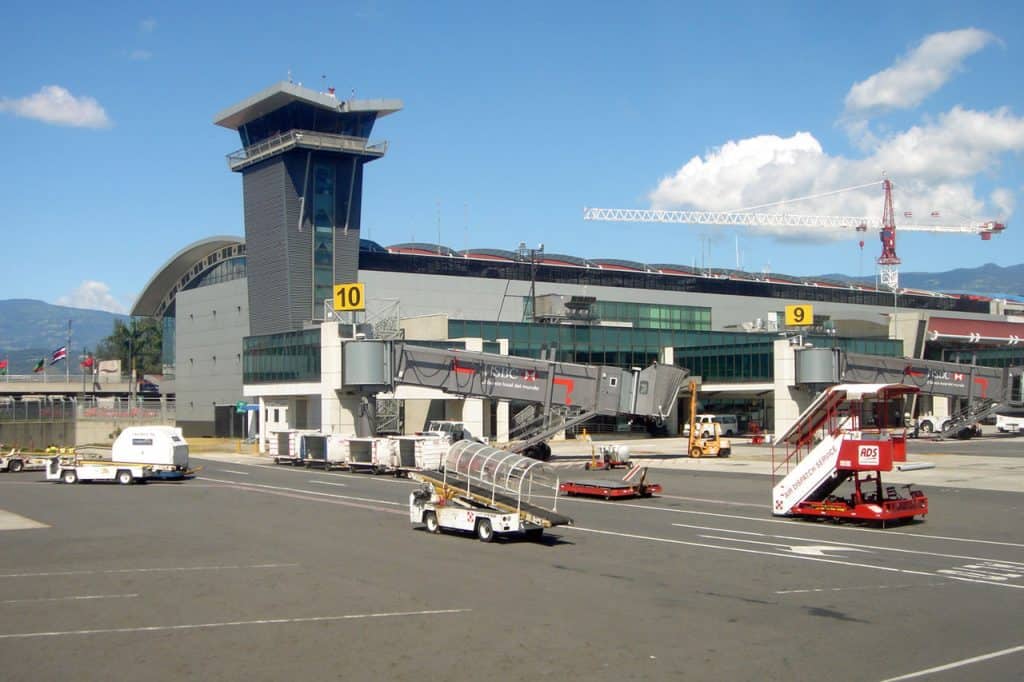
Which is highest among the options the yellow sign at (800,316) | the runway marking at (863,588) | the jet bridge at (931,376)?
the yellow sign at (800,316)

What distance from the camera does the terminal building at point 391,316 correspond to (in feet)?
272

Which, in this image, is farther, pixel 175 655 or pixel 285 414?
pixel 285 414

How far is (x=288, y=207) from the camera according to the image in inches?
3718

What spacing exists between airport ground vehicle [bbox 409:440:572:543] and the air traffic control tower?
222 ft

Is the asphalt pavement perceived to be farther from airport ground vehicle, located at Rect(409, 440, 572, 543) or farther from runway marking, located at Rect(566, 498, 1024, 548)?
airport ground vehicle, located at Rect(409, 440, 572, 543)

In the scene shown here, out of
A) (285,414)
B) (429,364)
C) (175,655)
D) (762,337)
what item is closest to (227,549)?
(175,655)

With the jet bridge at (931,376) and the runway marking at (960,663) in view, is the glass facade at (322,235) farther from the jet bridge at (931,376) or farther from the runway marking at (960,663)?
the runway marking at (960,663)

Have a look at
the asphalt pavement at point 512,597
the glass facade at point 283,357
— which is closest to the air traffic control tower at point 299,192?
the glass facade at point 283,357

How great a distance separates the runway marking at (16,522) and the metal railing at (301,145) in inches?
2433

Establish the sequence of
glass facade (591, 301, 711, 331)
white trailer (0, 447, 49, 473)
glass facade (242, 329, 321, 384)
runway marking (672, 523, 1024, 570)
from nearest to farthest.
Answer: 1. runway marking (672, 523, 1024, 570)
2. white trailer (0, 447, 49, 473)
3. glass facade (242, 329, 321, 384)
4. glass facade (591, 301, 711, 331)

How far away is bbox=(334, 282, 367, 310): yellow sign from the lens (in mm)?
63406

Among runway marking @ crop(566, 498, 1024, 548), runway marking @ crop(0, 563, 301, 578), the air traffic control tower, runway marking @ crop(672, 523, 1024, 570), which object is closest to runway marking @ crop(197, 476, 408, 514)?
runway marking @ crop(566, 498, 1024, 548)

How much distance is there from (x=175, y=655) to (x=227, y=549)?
11823mm

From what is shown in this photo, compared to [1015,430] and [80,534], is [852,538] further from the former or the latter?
[1015,430]
